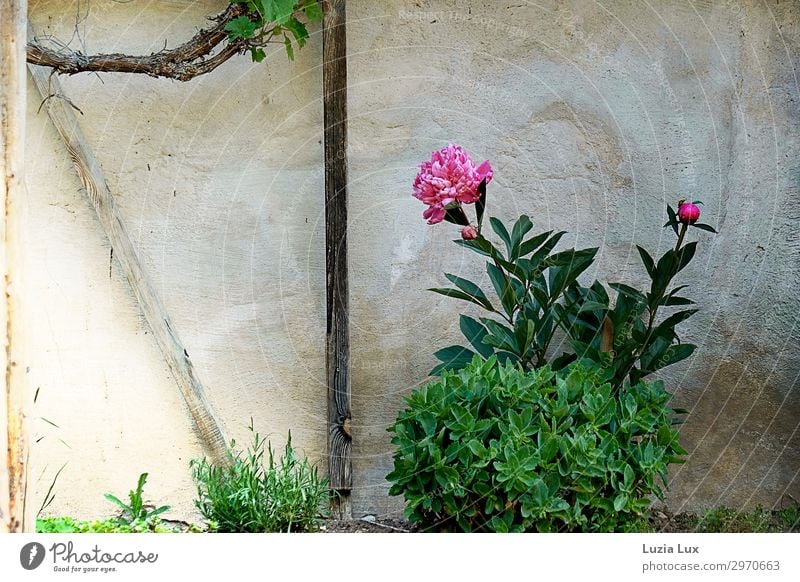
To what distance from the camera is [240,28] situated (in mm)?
2658

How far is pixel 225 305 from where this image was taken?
2.95m

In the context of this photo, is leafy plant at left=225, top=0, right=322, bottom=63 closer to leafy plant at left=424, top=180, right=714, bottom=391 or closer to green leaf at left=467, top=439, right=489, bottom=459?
leafy plant at left=424, top=180, right=714, bottom=391

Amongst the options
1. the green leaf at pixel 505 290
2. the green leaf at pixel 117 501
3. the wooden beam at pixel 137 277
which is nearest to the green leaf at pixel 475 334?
the green leaf at pixel 505 290

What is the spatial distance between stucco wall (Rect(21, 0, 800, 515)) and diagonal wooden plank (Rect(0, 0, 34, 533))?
3.08ft

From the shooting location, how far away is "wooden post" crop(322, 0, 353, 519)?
2825 millimetres

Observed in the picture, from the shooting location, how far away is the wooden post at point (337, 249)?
2825mm

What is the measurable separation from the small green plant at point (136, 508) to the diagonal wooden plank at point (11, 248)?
788 mm

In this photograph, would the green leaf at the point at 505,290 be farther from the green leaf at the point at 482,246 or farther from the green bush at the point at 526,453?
the green bush at the point at 526,453

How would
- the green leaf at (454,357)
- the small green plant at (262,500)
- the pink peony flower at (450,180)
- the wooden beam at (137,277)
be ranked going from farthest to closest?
the wooden beam at (137,277), the green leaf at (454,357), the small green plant at (262,500), the pink peony flower at (450,180)

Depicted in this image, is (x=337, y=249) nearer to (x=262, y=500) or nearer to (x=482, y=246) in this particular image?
(x=482, y=246)
